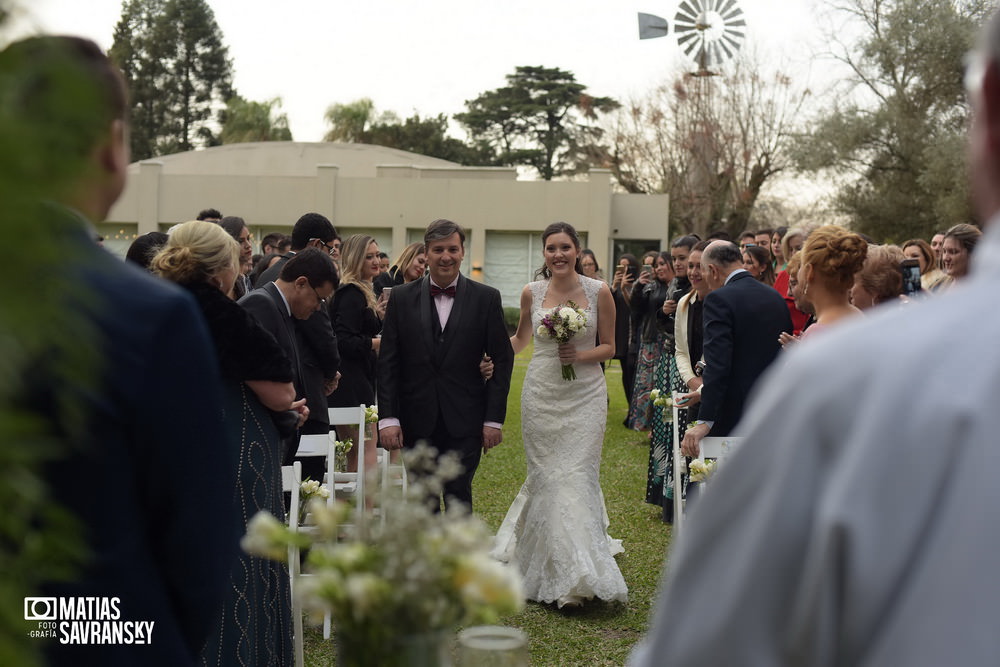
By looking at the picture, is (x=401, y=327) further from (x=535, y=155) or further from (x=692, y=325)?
(x=535, y=155)

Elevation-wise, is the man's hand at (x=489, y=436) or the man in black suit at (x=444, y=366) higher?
the man in black suit at (x=444, y=366)

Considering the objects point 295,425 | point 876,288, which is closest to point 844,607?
point 295,425

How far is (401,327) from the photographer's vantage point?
7.10m

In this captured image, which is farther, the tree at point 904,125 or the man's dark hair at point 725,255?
the tree at point 904,125

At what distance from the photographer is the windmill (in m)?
25.5

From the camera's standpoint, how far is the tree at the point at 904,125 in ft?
98.3

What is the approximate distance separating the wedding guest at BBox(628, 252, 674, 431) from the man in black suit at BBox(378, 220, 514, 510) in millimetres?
5606

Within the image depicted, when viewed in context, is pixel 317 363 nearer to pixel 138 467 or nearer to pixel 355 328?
pixel 355 328

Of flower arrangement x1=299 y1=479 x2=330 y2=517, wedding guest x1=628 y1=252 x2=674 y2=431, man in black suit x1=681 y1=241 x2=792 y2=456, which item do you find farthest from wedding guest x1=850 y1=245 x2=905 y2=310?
wedding guest x1=628 y1=252 x2=674 y2=431

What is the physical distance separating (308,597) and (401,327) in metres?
5.56

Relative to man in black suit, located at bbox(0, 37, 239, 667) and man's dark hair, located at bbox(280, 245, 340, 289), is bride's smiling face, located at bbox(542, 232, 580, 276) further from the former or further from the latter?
man in black suit, located at bbox(0, 37, 239, 667)

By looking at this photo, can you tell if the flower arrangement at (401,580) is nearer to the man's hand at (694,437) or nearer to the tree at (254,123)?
the man's hand at (694,437)

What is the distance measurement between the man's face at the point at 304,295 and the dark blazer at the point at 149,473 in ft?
12.0

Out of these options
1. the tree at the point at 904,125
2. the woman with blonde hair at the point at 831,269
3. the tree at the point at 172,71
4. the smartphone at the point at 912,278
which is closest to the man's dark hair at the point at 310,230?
the woman with blonde hair at the point at 831,269
